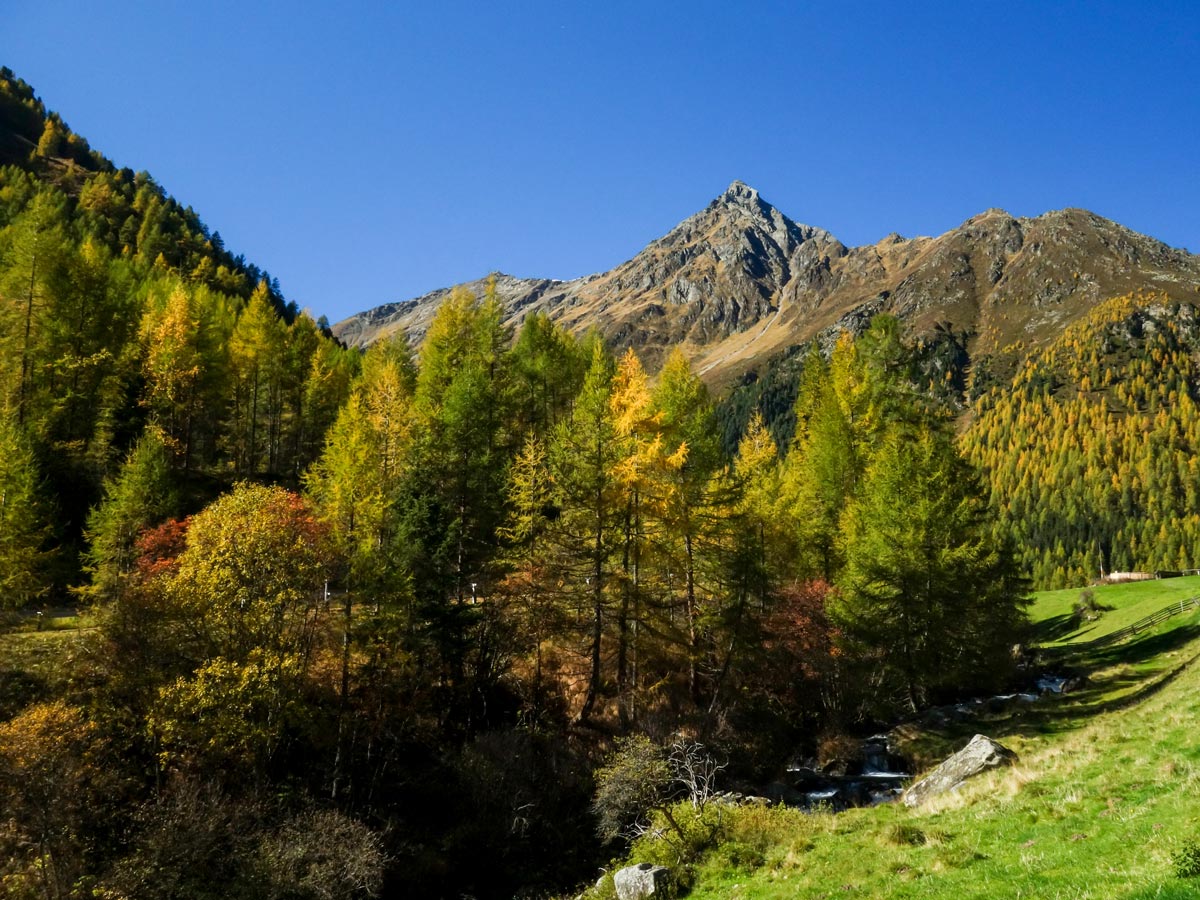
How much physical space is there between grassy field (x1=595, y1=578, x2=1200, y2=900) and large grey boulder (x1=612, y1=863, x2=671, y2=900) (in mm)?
691

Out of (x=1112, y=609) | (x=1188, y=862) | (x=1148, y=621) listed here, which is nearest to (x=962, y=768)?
(x=1188, y=862)

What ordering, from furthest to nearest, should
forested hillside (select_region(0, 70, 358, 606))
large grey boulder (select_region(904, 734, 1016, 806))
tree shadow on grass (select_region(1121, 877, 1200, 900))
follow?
forested hillside (select_region(0, 70, 358, 606)) → large grey boulder (select_region(904, 734, 1016, 806)) → tree shadow on grass (select_region(1121, 877, 1200, 900))

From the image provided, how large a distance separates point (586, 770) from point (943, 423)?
2952cm

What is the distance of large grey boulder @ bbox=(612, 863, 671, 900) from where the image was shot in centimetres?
1661

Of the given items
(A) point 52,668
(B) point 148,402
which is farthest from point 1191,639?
(B) point 148,402

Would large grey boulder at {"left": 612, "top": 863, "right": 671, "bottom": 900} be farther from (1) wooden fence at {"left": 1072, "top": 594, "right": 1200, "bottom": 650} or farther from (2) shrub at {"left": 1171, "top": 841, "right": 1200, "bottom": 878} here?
(1) wooden fence at {"left": 1072, "top": 594, "right": 1200, "bottom": 650}

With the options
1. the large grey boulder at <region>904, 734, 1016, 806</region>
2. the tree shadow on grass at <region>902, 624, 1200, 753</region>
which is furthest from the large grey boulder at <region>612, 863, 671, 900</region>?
the tree shadow on grass at <region>902, 624, 1200, 753</region>

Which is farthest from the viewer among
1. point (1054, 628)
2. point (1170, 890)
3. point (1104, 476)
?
point (1104, 476)

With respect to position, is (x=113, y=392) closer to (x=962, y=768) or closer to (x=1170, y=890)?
(x=962, y=768)

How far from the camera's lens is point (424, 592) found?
28.7 m

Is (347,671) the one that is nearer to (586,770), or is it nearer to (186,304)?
(586,770)

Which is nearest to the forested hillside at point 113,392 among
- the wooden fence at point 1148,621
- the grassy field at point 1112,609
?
the grassy field at point 1112,609

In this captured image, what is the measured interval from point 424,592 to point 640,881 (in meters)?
15.6

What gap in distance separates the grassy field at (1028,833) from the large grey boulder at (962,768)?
100cm
